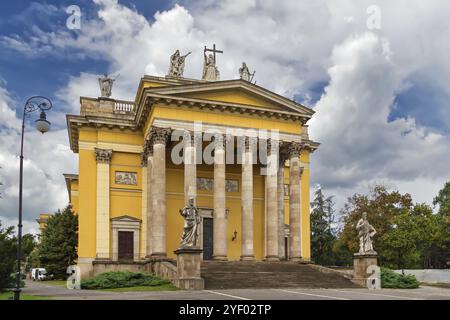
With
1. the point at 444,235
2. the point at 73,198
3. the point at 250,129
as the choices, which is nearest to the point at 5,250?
the point at 250,129

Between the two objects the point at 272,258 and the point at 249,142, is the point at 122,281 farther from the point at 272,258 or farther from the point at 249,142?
the point at 249,142

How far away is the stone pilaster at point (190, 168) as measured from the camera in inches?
1315

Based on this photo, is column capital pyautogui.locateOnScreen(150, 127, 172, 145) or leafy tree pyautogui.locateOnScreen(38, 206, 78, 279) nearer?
column capital pyautogui.locateOnScreen(150, 127, 172, 145)

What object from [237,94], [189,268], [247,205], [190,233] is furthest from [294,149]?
[189,268]

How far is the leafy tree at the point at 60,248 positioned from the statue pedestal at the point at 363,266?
21875 millimetres

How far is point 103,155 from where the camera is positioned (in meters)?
37.1

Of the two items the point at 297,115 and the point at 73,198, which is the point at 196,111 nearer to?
the point at 297,115

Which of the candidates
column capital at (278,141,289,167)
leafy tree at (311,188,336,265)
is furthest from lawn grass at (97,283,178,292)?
leafy tree at (311,188,336,265)

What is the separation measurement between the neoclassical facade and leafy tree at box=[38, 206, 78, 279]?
5.32 metres

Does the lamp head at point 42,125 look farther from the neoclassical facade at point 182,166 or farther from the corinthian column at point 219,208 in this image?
the corinthian column at point 219,208

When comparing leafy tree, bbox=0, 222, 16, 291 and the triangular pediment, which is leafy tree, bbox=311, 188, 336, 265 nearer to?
the triangular pediment

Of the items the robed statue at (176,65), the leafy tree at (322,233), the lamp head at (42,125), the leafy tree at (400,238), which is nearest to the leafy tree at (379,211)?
the leafy tree at (400,238)

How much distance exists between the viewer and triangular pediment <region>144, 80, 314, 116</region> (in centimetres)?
Answer: 3403

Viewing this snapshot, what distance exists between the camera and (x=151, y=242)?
33.7 metres
